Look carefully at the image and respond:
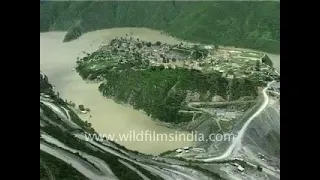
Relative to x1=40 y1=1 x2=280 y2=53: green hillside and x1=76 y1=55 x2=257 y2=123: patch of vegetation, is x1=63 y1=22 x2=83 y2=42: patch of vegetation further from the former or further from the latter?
x1=76 y1=55 x2=257 y2=123: patch of vegetation

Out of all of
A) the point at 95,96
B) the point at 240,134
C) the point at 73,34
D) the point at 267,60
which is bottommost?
the point at 240,134

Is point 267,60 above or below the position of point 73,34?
below

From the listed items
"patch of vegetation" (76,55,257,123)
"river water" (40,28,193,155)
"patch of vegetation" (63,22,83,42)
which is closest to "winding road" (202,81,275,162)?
"patch of vegetation" (76,55,257,123)

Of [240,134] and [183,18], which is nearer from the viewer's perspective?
[240,134]

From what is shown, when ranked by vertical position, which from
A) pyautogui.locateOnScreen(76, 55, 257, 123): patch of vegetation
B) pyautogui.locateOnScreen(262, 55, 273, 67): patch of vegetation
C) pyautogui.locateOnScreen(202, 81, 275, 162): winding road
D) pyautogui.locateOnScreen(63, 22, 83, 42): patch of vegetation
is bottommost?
pyautogui.locateOnScreen(202, 81, 275, 162): winding road

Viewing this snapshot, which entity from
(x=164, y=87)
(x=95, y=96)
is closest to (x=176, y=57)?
(x=164, y=87)

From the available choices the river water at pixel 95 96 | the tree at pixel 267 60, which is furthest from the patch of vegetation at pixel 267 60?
the river water at pixel 95 96

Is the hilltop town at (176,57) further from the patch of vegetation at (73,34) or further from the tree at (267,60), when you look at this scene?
the patch of vegetation at (73,34)

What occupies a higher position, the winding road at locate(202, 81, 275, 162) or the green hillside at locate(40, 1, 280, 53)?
the green hillside at locate(40, 1, 280, 53)

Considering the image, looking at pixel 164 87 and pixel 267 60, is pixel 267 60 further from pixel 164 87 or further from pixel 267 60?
pixel 164 87
